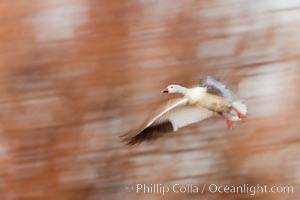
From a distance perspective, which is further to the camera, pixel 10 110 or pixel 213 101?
pixel 10 110

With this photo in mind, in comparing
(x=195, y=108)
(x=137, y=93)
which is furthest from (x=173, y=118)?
(x=137, y=93)

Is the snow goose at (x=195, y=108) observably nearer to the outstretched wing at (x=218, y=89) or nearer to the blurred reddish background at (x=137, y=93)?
the outstretched wing at (x=218, y=89)

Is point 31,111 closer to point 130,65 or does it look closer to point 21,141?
point 21,141

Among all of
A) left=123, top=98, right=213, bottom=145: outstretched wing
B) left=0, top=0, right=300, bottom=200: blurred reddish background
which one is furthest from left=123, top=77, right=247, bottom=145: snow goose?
left=0, top=0, right=300, bottom=200: blurred reddish background

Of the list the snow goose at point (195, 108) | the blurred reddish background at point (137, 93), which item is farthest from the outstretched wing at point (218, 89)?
A: the blurred reddish background at point (137, 93)

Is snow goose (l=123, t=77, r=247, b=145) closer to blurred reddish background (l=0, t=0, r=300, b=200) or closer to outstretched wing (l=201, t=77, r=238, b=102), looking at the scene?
outstretched wing (l=201, t=77, r=238, b=102)

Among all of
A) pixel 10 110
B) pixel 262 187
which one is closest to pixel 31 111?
pixel 10 110
